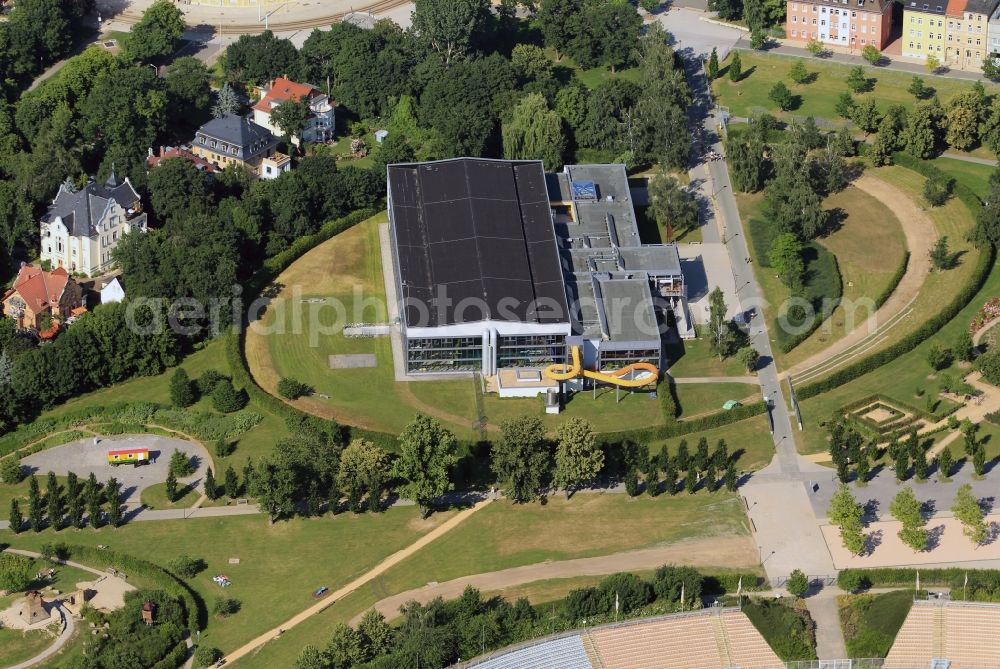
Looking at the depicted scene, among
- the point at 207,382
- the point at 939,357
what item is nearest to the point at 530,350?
the point at 207,382

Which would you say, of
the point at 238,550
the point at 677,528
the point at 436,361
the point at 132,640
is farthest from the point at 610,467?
the point at 132,640

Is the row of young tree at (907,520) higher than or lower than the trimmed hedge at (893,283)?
lower

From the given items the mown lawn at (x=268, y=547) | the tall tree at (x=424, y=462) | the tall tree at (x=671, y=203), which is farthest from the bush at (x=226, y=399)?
the tall tree at (x=671, y=203)

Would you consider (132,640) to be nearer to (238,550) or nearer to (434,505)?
Answer: (238,550)

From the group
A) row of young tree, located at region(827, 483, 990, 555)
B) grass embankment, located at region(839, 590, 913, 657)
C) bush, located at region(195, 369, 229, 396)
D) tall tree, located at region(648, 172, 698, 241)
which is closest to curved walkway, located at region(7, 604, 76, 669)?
bush, located at region(195, 369, 229, 396)

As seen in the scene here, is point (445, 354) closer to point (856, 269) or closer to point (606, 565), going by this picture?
point (606, 565)

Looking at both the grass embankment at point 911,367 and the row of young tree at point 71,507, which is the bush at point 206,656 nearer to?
the row of young tree at point 71,507
